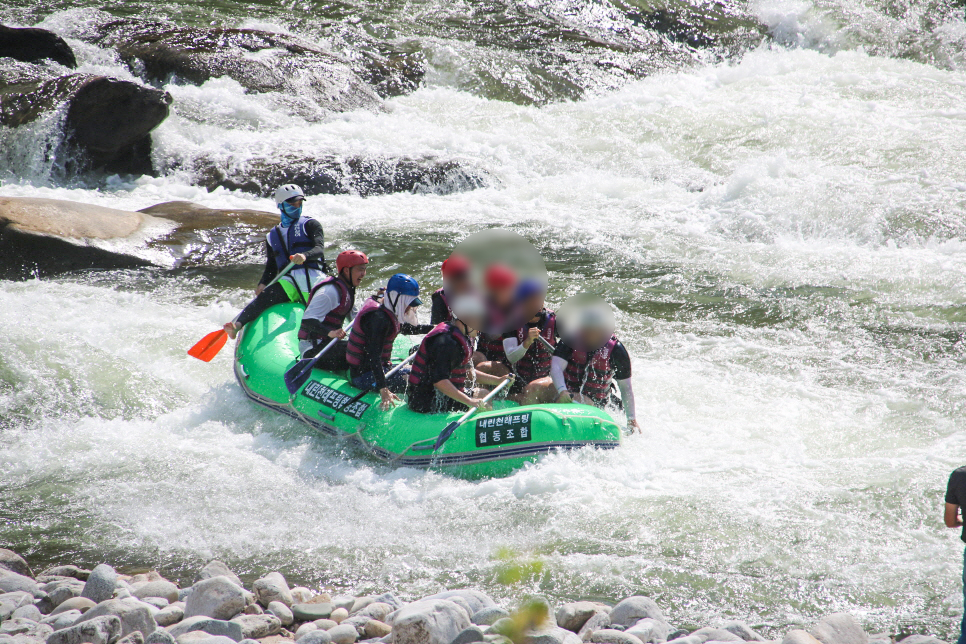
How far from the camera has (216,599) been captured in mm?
3615

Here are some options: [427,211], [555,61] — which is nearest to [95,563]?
[427,211]

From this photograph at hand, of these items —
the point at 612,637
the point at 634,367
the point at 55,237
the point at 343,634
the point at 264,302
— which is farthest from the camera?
the point at 55,237

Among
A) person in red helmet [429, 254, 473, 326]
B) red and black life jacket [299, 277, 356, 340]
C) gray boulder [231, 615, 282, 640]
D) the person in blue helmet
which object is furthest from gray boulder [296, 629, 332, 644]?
red and black life jacket [299, 277, 356, 340]

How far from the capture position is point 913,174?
10.8 metres

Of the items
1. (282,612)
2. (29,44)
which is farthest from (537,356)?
(29,44)

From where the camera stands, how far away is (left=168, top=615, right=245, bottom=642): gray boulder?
132 inches

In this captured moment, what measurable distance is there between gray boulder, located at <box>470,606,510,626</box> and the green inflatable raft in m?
1.64

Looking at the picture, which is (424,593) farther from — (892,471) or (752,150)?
(752,150)

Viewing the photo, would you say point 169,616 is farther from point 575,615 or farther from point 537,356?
point 537,356

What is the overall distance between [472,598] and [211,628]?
114 cm

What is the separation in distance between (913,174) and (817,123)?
260 cm

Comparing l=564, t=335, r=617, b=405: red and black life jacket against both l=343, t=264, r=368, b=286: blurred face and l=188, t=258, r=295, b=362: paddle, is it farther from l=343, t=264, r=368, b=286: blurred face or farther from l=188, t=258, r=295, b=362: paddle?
l=188, t=258, r=295, b=362: paddle

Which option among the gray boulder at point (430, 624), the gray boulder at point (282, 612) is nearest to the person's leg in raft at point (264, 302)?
the gray boulder at point (282, 612)

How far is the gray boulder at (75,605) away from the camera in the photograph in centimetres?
365
